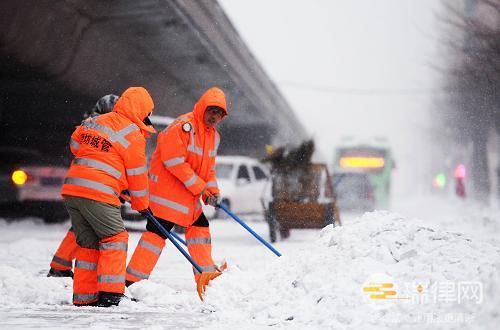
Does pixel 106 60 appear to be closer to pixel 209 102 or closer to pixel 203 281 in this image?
pixel 209 102

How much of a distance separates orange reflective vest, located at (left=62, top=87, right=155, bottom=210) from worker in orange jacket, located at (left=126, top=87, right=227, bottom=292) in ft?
1.92

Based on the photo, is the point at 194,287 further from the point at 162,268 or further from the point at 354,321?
the point at 354,321

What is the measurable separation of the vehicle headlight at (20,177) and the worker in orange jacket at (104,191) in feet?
32.4

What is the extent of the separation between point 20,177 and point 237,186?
243 inches

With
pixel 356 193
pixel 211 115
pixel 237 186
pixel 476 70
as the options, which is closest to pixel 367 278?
pixel 211 115

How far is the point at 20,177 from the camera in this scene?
15828mm

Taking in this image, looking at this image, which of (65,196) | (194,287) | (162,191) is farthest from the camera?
(194,287)

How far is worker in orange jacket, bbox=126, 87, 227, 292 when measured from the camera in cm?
701

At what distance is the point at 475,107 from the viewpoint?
103 feet

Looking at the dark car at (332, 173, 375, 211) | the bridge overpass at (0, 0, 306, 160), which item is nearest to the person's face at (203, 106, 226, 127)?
the bridge overpass at (0, 0, 306, 160)

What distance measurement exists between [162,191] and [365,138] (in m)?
28.4

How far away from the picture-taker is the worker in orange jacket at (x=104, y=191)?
6.15m

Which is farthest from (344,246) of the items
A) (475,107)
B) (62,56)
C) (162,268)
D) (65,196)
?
(475,107)

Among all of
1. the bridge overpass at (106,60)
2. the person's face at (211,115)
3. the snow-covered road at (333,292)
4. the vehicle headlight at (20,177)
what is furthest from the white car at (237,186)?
the snow-covered road at (333,292)
